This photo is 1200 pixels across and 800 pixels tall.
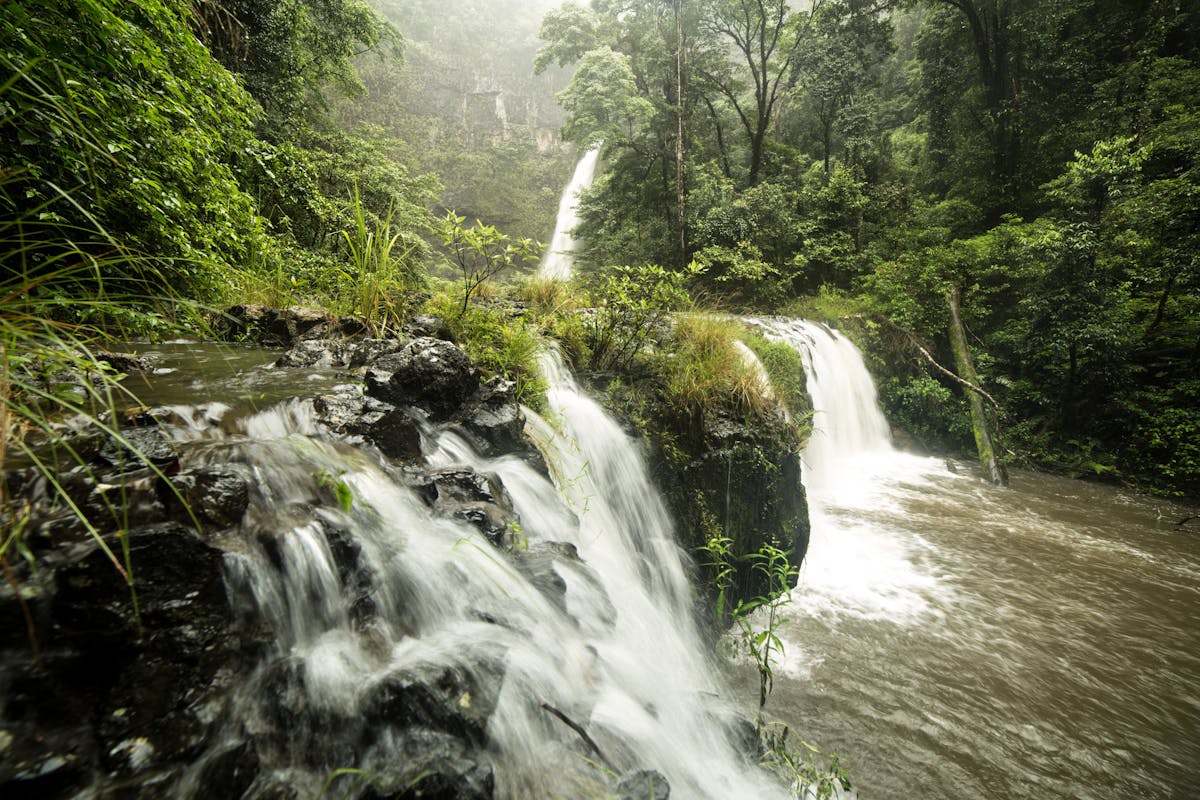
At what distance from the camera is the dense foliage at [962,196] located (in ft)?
24.6

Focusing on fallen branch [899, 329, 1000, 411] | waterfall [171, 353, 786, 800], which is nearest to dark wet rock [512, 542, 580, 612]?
waterfall [171, 353, 786, 800]

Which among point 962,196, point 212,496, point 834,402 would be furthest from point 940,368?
point 212,496

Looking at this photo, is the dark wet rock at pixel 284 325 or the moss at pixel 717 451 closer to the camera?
the dark wet rock at pixel 284 325

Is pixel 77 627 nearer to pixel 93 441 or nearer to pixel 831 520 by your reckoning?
pixel 93 441

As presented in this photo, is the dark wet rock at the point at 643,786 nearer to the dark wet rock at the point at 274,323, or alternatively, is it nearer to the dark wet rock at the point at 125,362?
the dark wet rock at the point at 125,362

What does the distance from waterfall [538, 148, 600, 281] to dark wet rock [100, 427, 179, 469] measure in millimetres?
14251

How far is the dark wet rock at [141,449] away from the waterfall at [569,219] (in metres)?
14.3

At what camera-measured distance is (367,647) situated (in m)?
1.59

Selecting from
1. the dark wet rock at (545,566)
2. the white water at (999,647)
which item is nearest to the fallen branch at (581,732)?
the dark wet rock at (545,566)

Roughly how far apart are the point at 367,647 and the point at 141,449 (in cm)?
102

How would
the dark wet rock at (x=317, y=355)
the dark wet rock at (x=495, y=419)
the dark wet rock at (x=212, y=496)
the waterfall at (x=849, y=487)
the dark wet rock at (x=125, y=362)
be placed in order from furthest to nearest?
1. the waterfall at (x=849, y=487)
2. the dark wet rock at (x=317, y=355)
3. the dark wet rock at (x=495, y=419)
4. the dark wet rock at (x=125, y=362)
5. the dark wet rock at (x=212, y=496)

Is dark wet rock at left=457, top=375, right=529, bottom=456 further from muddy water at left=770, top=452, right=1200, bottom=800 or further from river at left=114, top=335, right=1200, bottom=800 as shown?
muddy water at left=770, top=452, right=1200, bottom=800

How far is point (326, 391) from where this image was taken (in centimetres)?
271

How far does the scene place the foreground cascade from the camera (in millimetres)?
1173
